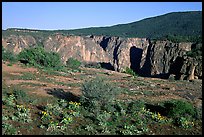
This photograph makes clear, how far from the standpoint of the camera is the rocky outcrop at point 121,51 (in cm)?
6038

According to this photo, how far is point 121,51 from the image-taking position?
77625mm

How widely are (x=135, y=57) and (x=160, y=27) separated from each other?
29.2 meters

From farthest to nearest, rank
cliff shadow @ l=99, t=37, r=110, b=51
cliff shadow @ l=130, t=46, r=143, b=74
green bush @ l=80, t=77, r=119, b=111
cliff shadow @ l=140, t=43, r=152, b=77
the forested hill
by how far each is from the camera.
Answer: the forested hill, cliff shadow @ l=99, t=37, r=110, b=51, cliff shadow @ l=130, t=46, r=143, b=74, cliff shadow @ l=140, t=43, r=152, b=77, green bush @ l=80, t=77, r=119, b=111

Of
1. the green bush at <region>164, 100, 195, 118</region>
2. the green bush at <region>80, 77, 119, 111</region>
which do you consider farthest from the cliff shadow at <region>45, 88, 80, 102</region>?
the green bush at <region>164, 100, 195, 118</region>

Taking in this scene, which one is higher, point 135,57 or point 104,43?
point 104,43

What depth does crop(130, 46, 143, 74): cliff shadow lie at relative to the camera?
72656mm

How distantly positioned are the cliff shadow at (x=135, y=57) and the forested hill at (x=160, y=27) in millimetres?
10929

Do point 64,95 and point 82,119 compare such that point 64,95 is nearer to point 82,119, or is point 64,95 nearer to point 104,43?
point 82,119

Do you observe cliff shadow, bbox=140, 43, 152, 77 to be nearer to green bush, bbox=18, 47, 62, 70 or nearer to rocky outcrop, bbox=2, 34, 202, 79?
rocky outcrop, bbox=2, 34, 202, 79

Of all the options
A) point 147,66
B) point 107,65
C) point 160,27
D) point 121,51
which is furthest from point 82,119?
point 160,27

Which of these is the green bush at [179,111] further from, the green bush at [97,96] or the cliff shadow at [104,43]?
the cliff shadow at [104,43]

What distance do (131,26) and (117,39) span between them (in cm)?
3396


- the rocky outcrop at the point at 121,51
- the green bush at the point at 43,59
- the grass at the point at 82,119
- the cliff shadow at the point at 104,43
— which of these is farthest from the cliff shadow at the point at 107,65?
the grass at the point at 82,119

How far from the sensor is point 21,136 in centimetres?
859
